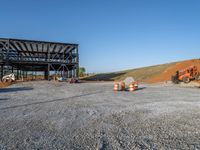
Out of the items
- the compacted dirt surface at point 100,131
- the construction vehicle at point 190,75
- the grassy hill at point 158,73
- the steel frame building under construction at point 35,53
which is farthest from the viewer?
the grassy hill at point 158,73

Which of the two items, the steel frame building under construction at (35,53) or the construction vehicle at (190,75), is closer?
the construction vehicle at (190,75)

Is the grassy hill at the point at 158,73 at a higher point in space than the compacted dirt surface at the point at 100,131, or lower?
higher

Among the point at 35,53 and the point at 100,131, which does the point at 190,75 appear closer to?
the point at 100,131

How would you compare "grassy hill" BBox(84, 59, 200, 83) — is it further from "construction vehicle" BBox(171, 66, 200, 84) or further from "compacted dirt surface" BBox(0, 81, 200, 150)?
"compacted dirt surface" BBox(0, 81, 200, 150)

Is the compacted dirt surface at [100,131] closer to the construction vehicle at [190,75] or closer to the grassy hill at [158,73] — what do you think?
the construction vehicle at [190,75]

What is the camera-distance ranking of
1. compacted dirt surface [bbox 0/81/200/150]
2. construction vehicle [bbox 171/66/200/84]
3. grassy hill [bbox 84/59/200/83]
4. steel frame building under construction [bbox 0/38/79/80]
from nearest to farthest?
compacted dirt surface [bbox 0/81/200/150] < construction vehicle [bbox 171/66/200/84] < steel frame building under construction [bbox 0/38/79/80] < grassy hill [bbox 84/59/200/83]

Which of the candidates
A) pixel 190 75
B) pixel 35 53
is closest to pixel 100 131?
pixel 190 75

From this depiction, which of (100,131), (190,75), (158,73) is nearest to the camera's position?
Answer: (100,131)

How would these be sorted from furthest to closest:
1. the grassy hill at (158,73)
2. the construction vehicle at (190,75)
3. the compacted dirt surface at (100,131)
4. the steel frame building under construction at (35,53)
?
the grassy hill at (158,73) → the steel frame building under construction at (35,53) → the construction vehicle at (190,75) → the compacted dirt surface at (100,131)

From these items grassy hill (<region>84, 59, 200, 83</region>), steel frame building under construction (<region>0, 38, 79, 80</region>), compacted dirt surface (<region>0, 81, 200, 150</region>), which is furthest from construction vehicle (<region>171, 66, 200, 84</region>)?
steel frame building under construction (<region>0, 38, 79, 80</region>)

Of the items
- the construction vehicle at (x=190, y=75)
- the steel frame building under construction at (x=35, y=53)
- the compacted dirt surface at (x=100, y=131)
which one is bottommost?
the compacted dirt surface at (x=100, y=131)

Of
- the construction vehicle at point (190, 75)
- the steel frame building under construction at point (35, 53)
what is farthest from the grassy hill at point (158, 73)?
the steel frame building under construction at point (35, 53)

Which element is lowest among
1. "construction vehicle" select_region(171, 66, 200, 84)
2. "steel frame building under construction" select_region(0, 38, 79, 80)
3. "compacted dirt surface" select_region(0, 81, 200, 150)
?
"compacted dirt surface" select_region(0, 81, 200, 150)

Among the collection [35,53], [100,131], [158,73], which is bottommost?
A: [100,131]
